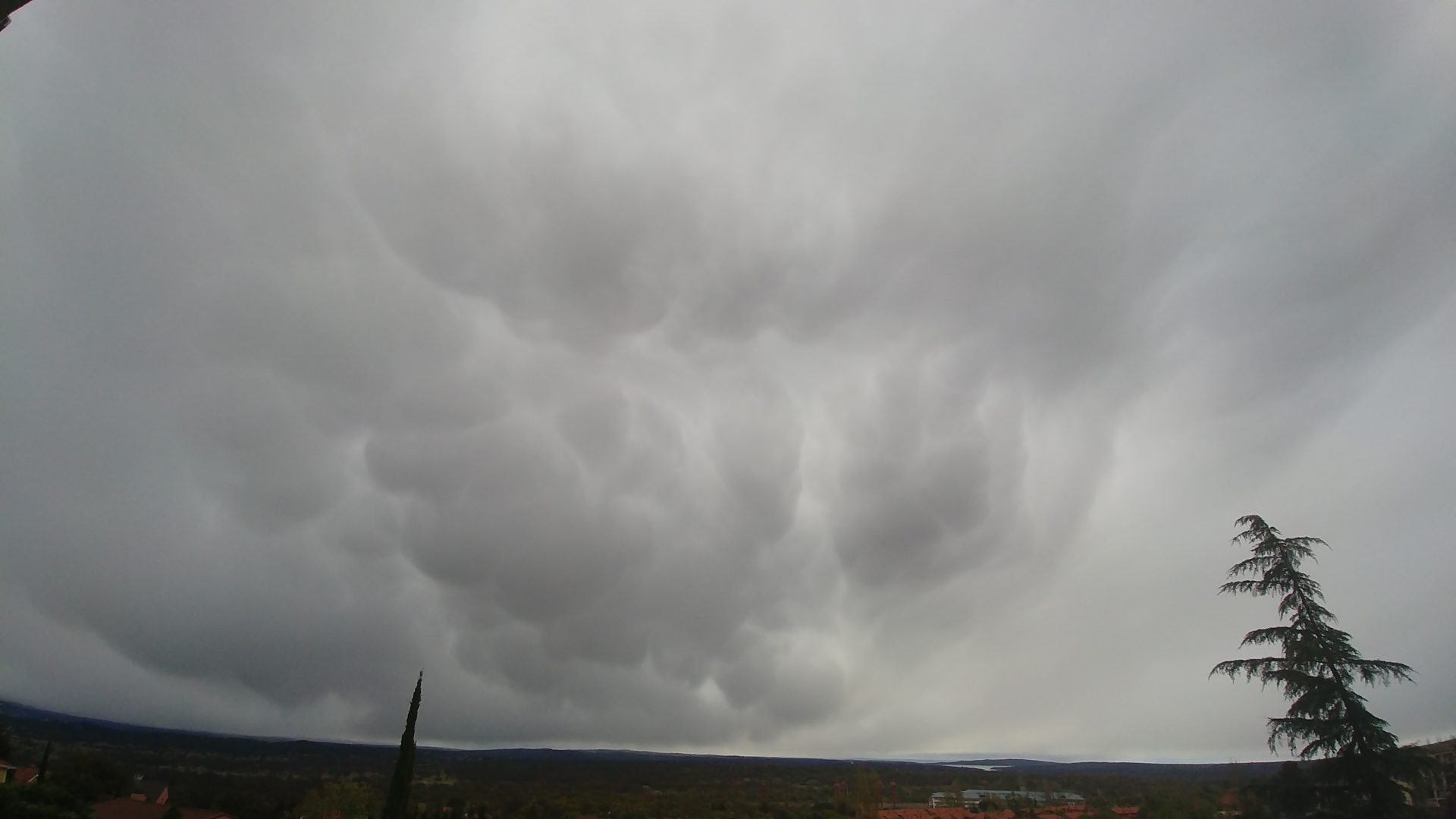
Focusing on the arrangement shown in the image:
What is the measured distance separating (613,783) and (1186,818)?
421ft

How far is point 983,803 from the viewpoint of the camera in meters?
106

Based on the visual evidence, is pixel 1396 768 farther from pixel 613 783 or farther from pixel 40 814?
pixel 613 783

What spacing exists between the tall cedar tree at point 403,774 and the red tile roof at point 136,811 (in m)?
29.8

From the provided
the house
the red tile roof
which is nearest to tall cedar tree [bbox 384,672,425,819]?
the red tile roof

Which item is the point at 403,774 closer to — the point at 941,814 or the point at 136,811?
the point at 136,811

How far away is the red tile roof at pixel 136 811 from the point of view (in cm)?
6481

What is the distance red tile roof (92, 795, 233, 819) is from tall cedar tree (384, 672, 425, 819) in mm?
29811

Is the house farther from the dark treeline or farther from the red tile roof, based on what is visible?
the red tile roof

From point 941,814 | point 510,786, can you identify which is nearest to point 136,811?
point 941,814

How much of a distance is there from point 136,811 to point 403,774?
124 ft

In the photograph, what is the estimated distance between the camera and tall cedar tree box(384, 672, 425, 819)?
157 feet

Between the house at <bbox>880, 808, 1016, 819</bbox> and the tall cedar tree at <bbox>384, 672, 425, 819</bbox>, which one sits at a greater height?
the tall cedar tree at <bbox>384, 672, 425, 819</bbox>

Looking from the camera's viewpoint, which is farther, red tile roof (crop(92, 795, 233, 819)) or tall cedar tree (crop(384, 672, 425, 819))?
red tile roof (crop(92, 795, 233, 819))

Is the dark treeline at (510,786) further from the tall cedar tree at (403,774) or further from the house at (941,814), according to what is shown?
the tall cedar tree at (403,774)
